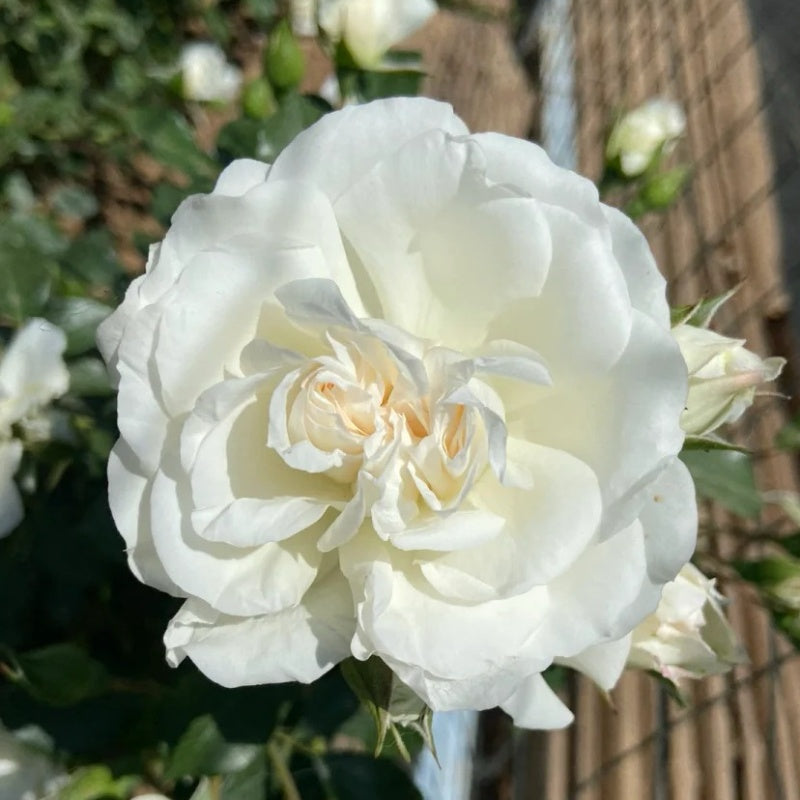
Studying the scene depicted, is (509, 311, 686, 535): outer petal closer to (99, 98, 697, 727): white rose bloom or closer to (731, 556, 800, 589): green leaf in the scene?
(99, 98, 697, 727): white rose bloom

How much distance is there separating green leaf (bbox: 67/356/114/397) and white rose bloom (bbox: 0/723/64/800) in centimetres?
26

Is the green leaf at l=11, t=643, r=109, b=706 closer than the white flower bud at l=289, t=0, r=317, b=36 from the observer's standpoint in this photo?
Yes

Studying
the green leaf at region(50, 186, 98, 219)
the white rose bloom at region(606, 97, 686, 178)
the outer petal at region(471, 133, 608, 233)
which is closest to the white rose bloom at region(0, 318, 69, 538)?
the outer petal at region(471, 133, 608, 233)

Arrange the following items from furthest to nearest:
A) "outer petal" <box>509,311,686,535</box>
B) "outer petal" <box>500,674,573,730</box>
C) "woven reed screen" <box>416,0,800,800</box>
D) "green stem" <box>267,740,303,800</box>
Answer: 1. "woven reed screen" <box>416,0,800,800</box>
2. "green stem" <box>267,740,303,800</box>
3. "outer petal" <box>500,674,573,730</box>
4. "outer petal" <box>509,311,686,535</box>

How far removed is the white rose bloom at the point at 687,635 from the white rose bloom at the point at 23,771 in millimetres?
435

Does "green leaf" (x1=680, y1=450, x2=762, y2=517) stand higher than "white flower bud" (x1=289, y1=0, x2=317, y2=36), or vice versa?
"white flower bud" (x1=289, y1=0, x2=317, y2=36)

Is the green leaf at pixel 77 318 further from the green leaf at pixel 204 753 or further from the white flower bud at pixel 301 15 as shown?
the white flower bud at pixel 301 15

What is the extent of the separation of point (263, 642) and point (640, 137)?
1.74 feet

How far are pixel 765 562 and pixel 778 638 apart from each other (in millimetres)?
493

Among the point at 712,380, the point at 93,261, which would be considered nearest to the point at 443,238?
the point at 712,380

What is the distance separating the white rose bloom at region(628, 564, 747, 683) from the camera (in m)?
0.46

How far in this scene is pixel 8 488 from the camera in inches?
21.6

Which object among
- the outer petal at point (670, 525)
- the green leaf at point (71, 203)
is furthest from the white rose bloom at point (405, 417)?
the green leaf at point (71, 203)

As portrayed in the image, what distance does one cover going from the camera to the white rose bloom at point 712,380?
1.30 ft
